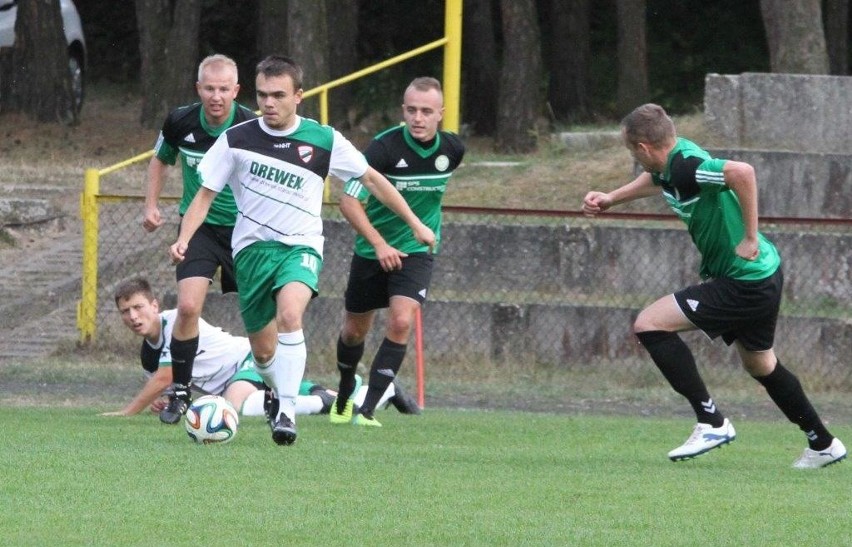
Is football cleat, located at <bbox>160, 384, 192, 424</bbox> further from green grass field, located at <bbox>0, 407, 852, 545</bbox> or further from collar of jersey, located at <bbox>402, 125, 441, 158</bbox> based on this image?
collar of jersey, located at <bbox>402, 125, 441, 158</bbox>

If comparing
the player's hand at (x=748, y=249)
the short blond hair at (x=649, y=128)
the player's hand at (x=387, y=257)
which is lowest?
the player's hand at (x=387, y=257)

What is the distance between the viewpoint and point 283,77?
792cm

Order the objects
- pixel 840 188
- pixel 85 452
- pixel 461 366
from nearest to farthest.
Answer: pixel 85 452 → pixel 461 366 → pixel 840 188

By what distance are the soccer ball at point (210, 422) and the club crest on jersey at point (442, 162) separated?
2215 mm

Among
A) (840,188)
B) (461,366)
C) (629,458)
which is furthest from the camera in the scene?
(840,188)

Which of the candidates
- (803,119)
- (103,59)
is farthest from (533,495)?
(103,59)

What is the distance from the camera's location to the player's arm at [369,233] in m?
8.35

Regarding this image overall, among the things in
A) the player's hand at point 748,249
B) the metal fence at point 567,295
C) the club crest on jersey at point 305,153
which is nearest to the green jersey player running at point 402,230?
the club crest on jersey at point 305,153

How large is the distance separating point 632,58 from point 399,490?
1708 cm

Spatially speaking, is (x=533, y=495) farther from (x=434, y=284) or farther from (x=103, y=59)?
(x=103, y=59)

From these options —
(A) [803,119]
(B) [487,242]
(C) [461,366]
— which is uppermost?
(A) [803,119]

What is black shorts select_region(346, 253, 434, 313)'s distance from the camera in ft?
30.6

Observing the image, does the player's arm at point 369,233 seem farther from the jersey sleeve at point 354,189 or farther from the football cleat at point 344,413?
the football cleat at point 344,413

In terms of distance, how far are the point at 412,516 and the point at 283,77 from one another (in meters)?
2.83
